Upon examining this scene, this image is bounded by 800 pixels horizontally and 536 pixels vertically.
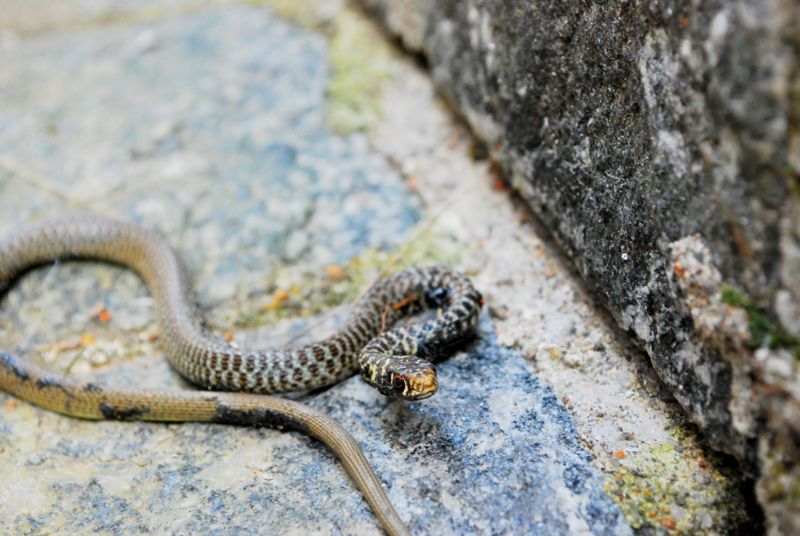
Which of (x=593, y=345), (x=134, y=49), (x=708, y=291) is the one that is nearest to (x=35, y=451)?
(x=593, y=345)

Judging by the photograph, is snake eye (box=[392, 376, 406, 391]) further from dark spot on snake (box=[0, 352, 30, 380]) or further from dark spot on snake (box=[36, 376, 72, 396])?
dark spot on snake (box=[0, 352, 30, 380])

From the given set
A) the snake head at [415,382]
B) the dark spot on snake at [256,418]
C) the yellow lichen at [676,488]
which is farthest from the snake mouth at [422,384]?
the yellow lichen at [676,488]

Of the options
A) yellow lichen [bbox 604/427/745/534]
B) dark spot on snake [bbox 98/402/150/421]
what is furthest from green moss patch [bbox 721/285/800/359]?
dark spot on snake [bbox 98/402/150/421]

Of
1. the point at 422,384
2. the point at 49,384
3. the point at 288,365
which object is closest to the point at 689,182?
the point at 422,384

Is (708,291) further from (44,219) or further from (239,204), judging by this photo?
(44,219)

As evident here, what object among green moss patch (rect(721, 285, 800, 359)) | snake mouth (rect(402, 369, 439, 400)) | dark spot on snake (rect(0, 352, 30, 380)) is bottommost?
dark spot on snake (rect(0, 352, 30, 380))

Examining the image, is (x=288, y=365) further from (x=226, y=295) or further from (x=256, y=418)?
(x=226, y=295)
